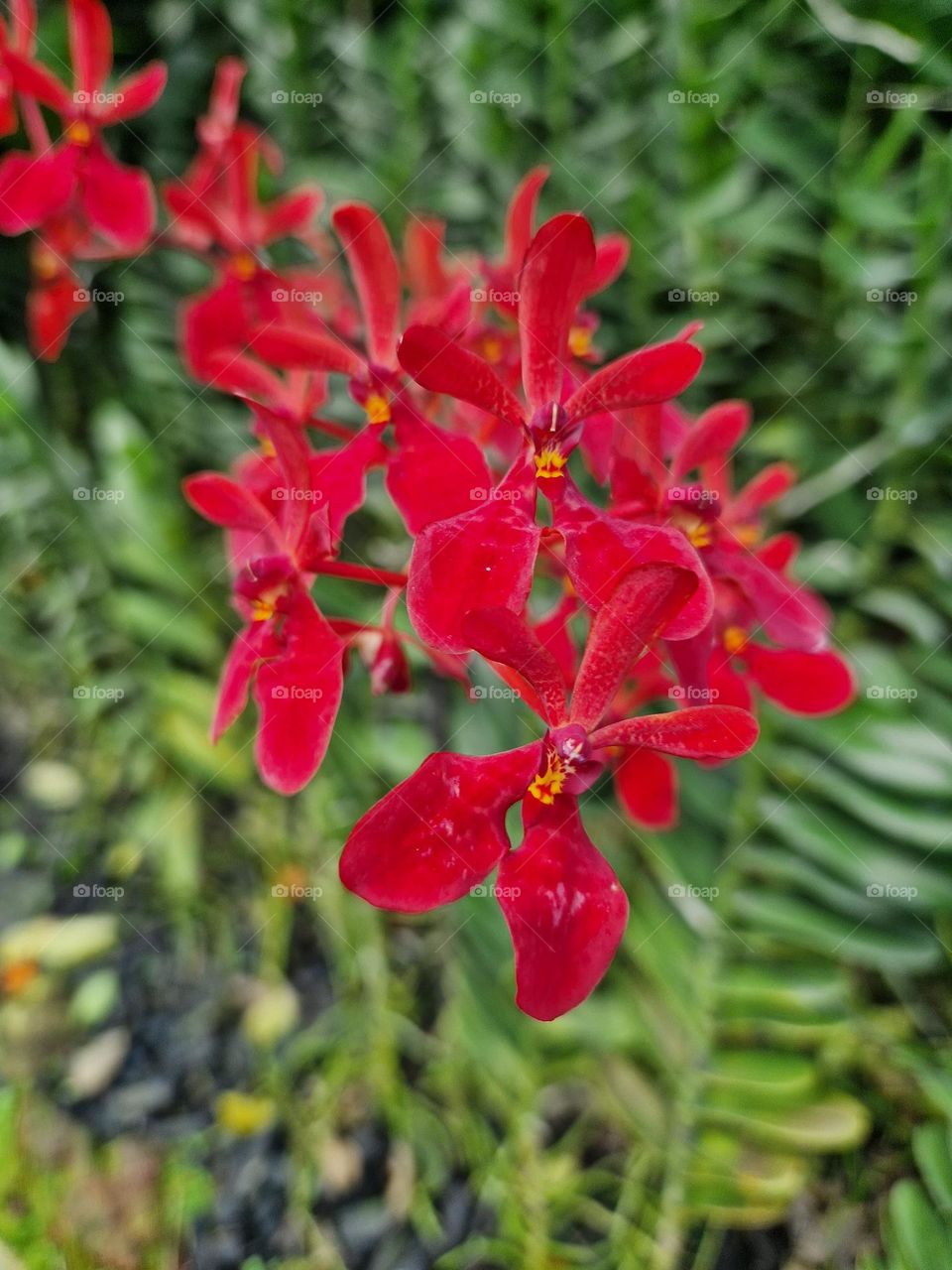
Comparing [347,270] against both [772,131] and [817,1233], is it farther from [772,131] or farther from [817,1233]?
[817,1233]

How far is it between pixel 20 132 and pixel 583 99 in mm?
792

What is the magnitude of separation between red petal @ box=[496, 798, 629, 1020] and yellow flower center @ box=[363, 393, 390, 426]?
0.24 metres

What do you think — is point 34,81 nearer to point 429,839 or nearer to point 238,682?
point 238,682

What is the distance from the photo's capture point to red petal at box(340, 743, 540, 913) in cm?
40

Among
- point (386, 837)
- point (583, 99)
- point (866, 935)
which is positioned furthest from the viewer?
point (583, 99)

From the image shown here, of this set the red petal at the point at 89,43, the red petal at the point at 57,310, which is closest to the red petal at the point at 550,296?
the red petal at the point at 89,43

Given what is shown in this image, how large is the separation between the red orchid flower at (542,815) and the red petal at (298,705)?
0.06m

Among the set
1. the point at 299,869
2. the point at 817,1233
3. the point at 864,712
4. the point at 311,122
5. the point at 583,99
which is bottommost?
the point at 299,869

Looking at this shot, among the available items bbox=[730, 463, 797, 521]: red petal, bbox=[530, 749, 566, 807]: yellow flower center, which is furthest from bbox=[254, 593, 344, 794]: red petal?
bbox=[730, 463, 797, 521]: red petal

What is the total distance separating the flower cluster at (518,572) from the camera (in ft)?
1.34

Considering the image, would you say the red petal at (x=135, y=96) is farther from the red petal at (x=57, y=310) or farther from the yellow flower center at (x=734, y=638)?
the yellow flower center at (x=734, y=638)

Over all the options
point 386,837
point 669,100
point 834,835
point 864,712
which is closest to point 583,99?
point 669,100

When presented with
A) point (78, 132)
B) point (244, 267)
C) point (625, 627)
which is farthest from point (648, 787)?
point (78, 132)

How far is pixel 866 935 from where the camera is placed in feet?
2.99
